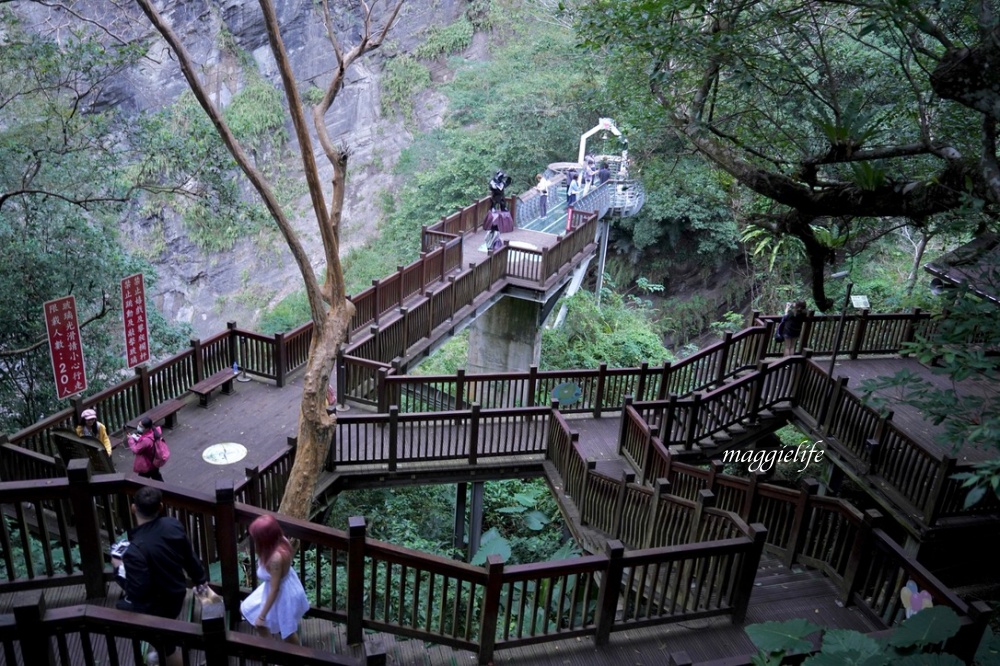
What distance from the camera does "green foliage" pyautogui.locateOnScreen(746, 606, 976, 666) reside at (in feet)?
14.0

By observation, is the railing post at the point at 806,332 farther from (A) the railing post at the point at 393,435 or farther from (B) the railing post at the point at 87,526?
(B) the railing post at the point at 87,526

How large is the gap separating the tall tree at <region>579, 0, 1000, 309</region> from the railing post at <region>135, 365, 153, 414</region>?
822 cm

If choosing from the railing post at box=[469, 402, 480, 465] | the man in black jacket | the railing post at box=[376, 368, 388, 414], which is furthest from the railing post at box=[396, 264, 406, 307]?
the man in black jacket

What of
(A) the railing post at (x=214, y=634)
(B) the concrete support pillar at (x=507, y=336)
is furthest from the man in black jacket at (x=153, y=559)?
(B) the concrete support pillar at (x=507, y=336)

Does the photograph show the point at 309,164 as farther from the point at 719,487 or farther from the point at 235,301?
the point at 235,301

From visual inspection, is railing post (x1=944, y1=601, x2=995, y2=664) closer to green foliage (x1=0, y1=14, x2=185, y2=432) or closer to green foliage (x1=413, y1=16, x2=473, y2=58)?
green foliage (x1=0, y1=14, x2=185, y2=432)

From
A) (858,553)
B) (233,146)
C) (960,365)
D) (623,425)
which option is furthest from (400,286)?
(960,365)

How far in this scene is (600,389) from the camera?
12.2 meters

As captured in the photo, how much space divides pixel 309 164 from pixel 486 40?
1468 inches

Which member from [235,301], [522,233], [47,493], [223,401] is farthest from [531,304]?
[235,301]

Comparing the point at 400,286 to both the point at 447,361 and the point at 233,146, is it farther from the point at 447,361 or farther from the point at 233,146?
the point at 447,361

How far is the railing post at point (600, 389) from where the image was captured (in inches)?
473

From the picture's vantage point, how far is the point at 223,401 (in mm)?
12297

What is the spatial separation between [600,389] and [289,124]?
107 ft
